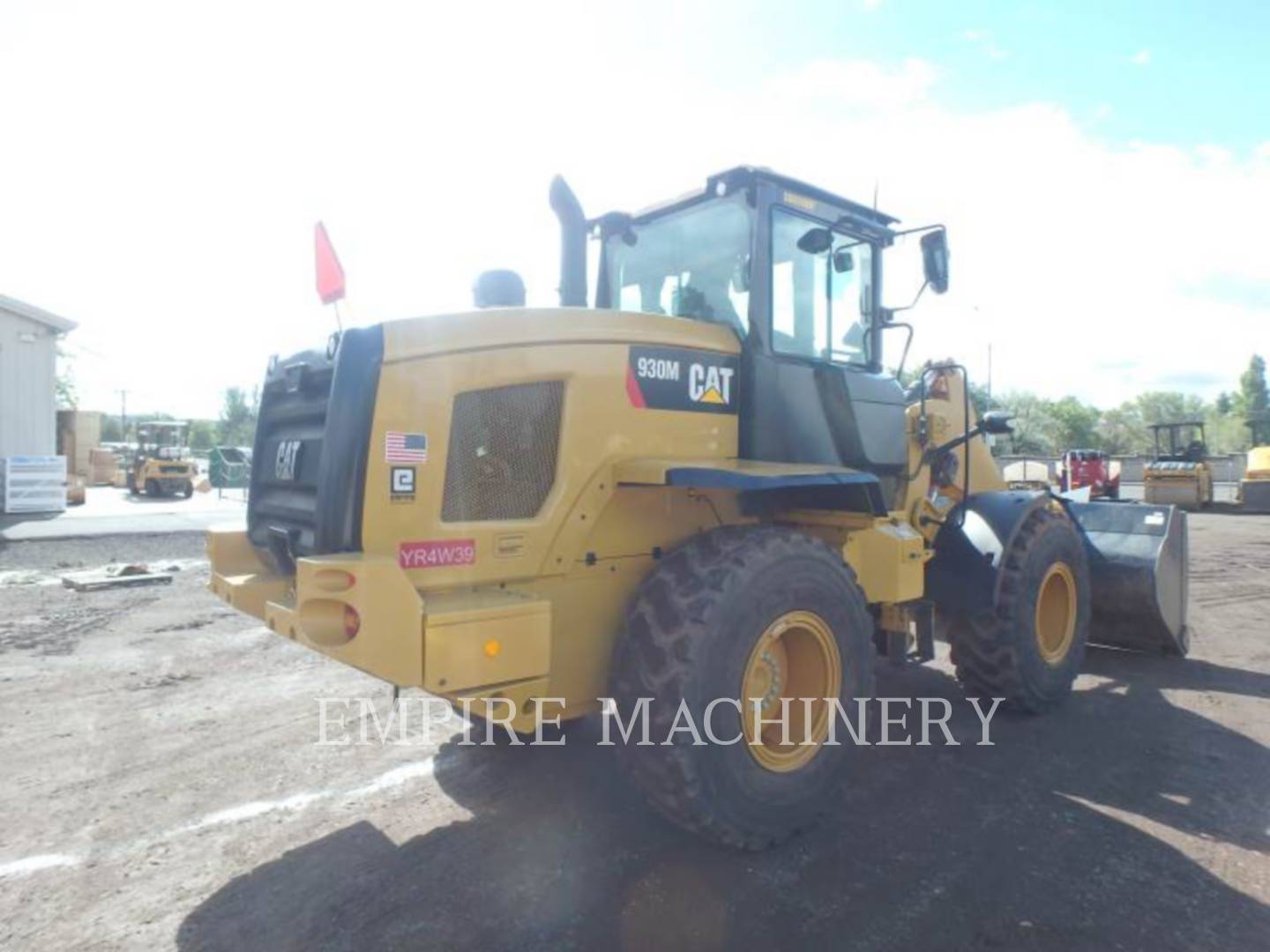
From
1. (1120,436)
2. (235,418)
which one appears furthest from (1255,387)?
(235,418)

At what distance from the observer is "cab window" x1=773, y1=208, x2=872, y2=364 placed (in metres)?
4.47

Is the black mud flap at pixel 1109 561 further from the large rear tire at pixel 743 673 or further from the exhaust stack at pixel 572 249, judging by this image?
the exhaust stack at pixel 572 249

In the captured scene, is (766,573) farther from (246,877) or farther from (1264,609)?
(1264,609)

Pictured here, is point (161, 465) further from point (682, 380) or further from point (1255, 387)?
point (1255, 387)

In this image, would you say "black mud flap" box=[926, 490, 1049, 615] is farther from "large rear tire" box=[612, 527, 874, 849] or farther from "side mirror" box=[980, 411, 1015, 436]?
"large rear tire" box=[612, 527, 874, 849]

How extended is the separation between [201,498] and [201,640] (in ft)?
73.0

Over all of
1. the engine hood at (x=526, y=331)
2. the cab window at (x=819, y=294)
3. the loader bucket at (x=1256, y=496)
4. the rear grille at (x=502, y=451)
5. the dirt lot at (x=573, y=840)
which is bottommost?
the dirt lot at (x=573, y=840)

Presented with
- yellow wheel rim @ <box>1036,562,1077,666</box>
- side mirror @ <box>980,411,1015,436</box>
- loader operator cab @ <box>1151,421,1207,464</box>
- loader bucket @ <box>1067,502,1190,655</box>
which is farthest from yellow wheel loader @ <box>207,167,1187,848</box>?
loader operator cab @ <box>1151,421,1207,464</box>

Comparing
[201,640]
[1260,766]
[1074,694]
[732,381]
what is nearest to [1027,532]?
[1074,694]

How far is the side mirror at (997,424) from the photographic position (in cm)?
Answer: 545

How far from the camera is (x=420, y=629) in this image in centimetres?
290

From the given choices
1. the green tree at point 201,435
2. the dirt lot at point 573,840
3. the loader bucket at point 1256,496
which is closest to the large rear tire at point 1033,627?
the dirt lot at point 573,840

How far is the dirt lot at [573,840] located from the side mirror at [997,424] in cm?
175

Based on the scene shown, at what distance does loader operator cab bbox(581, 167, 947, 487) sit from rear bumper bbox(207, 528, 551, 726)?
63.1 inches
